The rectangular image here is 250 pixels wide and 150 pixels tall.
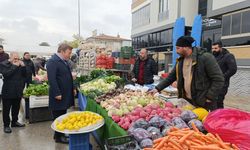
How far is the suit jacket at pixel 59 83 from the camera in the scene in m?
4.31

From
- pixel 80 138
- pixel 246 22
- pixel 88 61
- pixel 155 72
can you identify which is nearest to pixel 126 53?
pixel 88 61

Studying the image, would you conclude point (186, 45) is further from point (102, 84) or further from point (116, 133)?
point (102, 84)

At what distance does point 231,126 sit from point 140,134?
35.9 inches

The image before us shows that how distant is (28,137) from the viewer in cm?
498

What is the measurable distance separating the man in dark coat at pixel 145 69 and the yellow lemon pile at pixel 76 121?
2825 millimetres

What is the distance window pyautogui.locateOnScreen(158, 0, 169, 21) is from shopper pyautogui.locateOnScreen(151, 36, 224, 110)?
2076cm

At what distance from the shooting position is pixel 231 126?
2371mm

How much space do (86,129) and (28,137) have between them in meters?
2.29

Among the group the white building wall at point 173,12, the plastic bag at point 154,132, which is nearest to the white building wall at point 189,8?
the white building wall at point 173,12

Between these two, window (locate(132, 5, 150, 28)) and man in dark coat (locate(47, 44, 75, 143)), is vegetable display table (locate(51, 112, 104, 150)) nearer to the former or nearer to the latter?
man in dark coat (locate(47, 44, 75, 143))

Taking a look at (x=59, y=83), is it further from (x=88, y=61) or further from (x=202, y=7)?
(x=202, y=7)

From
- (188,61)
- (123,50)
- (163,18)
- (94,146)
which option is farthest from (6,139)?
(163,18)

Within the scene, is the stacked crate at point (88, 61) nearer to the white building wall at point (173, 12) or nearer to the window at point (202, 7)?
the white building wall at point (173, 12)

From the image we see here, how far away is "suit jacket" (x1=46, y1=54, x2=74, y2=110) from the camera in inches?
170
